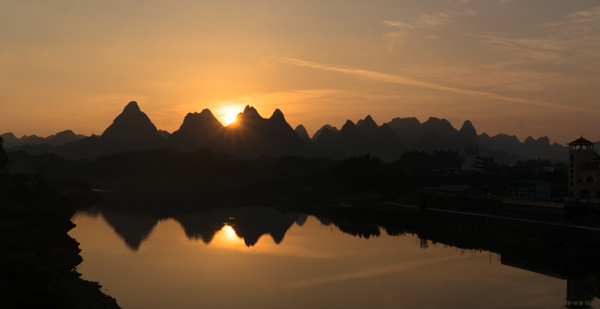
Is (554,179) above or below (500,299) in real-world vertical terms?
above

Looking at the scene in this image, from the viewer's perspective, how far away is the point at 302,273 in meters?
30.7

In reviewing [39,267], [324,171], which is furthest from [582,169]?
[324,171]

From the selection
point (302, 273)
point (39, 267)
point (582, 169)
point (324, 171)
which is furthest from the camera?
point (324, 171)

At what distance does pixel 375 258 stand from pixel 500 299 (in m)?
11.7

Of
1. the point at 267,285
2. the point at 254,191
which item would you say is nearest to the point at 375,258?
the point at 267,285

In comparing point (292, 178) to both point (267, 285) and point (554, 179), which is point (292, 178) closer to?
point (554, 179)

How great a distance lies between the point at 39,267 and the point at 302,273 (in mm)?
16098

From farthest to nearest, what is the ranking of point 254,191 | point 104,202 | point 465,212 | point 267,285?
point 254,191
point 104,202
point 465,212
point 267,285

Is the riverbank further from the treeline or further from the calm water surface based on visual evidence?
the treeline

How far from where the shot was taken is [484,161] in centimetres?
10331

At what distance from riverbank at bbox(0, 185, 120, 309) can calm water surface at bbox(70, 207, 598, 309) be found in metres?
1.49

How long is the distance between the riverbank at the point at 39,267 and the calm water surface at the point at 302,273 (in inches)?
58.5

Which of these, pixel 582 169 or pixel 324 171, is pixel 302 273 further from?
pixel 324 171

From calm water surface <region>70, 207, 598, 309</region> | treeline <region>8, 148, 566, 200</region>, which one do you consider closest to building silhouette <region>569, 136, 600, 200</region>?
treeline <region>8, 148, 566, 200</region>
